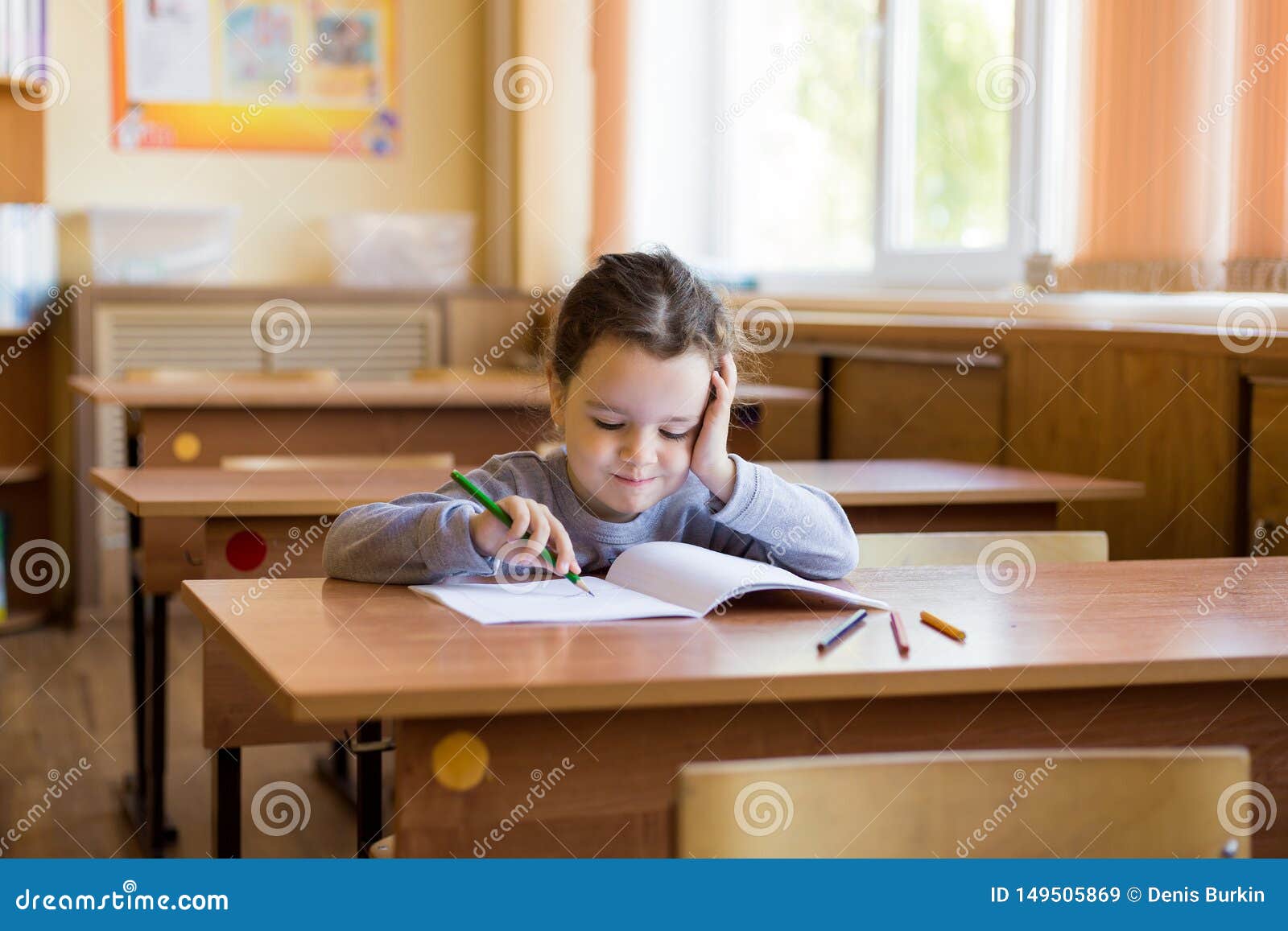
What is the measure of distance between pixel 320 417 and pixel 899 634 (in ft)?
8.52

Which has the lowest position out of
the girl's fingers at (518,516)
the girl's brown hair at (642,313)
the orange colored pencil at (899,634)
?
the orange colored pencil at (899,634)

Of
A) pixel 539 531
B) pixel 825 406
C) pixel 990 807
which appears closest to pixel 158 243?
pixel 825 406

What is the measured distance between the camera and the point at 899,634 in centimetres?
128

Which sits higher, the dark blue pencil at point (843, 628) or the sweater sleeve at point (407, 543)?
the sweater sleeve at point (407, 543)

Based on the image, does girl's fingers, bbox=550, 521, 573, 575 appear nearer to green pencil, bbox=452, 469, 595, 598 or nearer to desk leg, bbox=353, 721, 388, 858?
green pencil, bbox=452, 469, 595, 598

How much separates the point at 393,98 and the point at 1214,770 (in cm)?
486

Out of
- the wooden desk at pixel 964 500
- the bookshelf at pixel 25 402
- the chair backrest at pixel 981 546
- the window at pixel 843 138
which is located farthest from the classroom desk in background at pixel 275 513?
the bookshelf at pixel 25 402

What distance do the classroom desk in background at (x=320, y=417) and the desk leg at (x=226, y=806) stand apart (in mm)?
1411

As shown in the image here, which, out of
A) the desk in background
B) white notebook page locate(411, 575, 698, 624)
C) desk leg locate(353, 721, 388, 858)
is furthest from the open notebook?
the desk in background

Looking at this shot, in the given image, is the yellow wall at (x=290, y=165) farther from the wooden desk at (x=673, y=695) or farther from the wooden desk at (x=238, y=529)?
the wooden desk at (x=673, y=695)

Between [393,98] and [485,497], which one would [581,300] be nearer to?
[485,497]

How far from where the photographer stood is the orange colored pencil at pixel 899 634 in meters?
1.23

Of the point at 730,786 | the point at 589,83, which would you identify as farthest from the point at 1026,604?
the point at 589,83

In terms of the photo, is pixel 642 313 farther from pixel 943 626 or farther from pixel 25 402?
pixel 25 402
